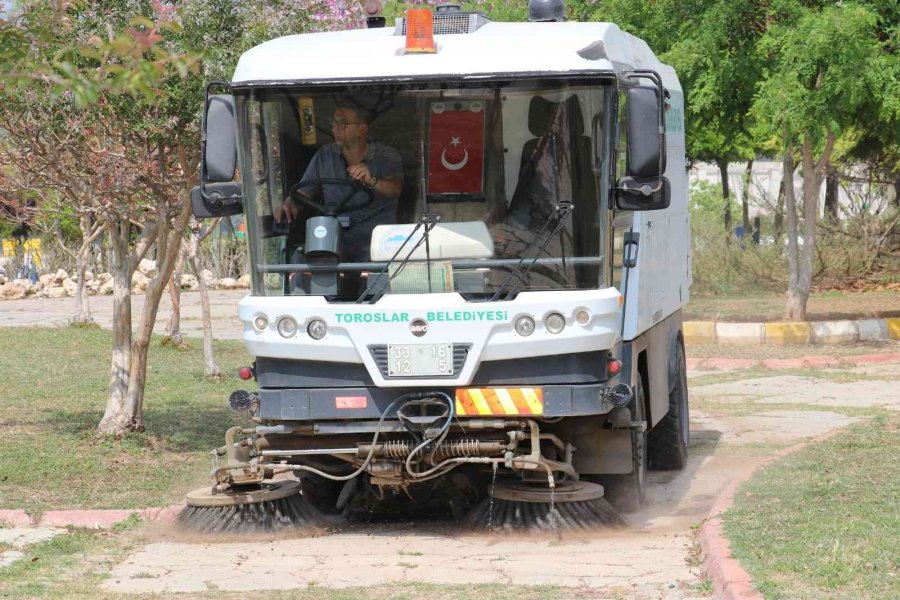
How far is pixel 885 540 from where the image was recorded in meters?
6.87

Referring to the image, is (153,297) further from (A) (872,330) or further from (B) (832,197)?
(B) (832,197)

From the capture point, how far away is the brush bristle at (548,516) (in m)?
7.93

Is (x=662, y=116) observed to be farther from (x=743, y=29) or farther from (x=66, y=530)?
(x=743, y=29)

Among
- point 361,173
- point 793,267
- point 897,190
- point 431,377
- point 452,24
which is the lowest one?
point 793,267

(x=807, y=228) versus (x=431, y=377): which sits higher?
(x=431, y=377)

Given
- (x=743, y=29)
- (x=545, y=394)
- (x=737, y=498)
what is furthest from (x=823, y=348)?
(x=545, y=394)

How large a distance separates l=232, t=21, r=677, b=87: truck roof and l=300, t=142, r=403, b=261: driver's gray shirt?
0.43 m

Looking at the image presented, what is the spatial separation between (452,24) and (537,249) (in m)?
1.45

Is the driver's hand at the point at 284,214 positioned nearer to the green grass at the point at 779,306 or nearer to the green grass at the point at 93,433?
the green grass at the point at 93,433

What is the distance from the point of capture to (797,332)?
19422 millimetres

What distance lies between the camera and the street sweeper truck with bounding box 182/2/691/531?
25.2ft

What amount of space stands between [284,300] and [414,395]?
0.92 m

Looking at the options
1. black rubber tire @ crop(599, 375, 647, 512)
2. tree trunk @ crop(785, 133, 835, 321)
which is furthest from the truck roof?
tree trunk @ crop(785, 133, 835, 321)

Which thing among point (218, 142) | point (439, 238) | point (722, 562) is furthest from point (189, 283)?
point (722, 562)
